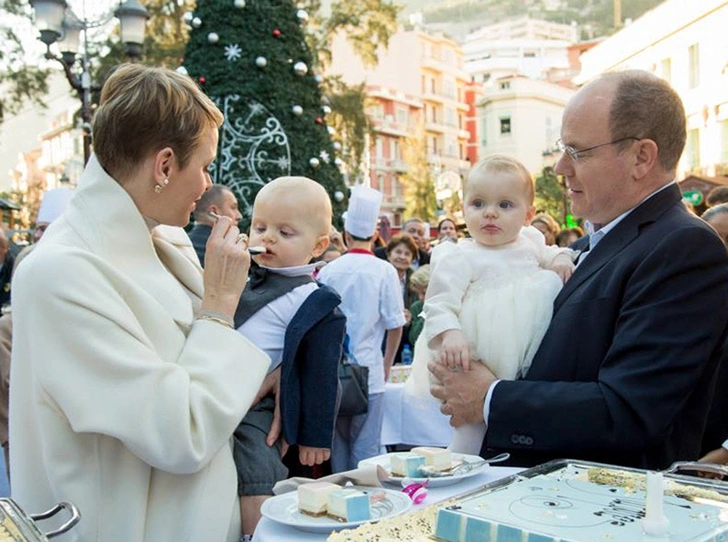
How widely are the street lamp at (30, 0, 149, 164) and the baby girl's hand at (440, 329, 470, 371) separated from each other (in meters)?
7.41

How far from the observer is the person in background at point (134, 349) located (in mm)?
1759

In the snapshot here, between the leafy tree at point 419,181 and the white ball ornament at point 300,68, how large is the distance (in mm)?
44170

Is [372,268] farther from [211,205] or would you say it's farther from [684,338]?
[684,338]

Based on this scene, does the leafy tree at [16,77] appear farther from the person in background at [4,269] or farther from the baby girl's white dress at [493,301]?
the baby girl's white dress at [493,301]

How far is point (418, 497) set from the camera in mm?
1931

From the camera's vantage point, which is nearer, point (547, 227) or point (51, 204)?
point (51, 204)

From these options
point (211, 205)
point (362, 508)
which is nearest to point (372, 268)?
point (211, 205)

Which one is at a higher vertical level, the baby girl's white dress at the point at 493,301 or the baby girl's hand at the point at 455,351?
the baby girl's white dress at the point at 493,301

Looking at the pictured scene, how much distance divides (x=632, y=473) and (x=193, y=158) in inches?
51.6

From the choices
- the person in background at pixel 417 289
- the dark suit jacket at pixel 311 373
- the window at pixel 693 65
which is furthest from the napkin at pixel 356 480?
the window at pixel 693 65

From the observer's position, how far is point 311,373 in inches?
96.3

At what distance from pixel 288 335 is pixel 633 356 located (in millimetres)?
1017

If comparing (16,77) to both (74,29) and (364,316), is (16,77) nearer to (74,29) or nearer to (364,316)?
(74,29)

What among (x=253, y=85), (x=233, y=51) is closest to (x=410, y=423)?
(x=253, y=85)
